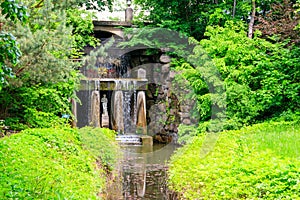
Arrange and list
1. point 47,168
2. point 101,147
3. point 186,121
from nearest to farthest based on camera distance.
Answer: point 47,168 < point 101,147 < point 186,121

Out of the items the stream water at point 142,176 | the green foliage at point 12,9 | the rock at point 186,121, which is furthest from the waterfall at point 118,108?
the green foliage at point 12,9

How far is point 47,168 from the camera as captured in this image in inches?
208

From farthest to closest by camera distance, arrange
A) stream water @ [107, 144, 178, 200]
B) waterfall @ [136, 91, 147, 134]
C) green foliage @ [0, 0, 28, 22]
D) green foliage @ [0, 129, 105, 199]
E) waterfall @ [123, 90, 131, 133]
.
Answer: waterfall @ [123, 90, 131, 133] → waterfall @ [136, 91, 147, 134] → stream water @ [107, 144, 178, 200] → green foliage @ [0, 129, 105, 199] → green foliage @ [0, 0, 28, 22]

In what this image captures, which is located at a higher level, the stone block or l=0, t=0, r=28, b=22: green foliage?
l=0, t=0, r=28, b=22: green foliage

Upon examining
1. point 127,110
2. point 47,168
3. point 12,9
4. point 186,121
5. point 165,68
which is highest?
point 12,9

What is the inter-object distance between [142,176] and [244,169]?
11.5 feet

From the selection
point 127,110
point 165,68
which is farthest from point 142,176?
point 127,110

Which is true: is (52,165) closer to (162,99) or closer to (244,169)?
(244,169)

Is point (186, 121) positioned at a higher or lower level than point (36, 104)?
lower

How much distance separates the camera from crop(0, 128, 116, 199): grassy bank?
4.21m

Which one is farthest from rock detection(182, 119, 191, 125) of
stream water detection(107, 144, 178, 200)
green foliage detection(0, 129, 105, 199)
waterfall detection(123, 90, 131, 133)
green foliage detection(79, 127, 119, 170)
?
green foliage detection(0, 129, 105, 199)

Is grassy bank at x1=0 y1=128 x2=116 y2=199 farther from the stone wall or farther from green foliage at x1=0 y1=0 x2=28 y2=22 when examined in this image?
the stone wall

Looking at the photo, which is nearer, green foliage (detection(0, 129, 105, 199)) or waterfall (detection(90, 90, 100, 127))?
green foliage (detection(0, 129, 105, 199))

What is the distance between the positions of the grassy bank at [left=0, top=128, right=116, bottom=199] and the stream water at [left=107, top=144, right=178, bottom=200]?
0.46m
